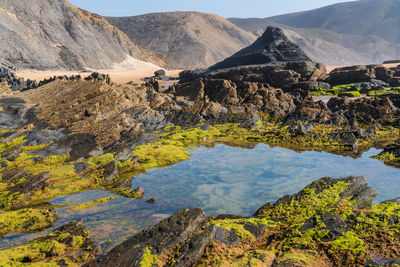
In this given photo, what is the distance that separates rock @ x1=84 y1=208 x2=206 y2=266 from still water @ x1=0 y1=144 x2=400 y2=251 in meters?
1.81

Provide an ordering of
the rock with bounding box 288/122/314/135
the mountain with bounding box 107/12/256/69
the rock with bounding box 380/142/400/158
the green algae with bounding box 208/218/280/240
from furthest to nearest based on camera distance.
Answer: the mountain with bounding box 107/12/256/69 → the rock with bounding box 288/122/314/135 → the rock with bounding box 380/142/400/158 → the green algae with bounding box 208/218/280/240

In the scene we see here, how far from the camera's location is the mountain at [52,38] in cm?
7281

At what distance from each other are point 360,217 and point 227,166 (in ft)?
30.6

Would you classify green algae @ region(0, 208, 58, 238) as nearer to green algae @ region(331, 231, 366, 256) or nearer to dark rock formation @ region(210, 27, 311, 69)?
green algae @ region(331, 231, 366, 256)

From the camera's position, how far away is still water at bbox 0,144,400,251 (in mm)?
10344

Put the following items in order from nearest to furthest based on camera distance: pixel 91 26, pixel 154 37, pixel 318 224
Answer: pixel 318 224, pixel 91 26, pixel 154 37

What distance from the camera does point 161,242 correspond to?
6.95 meters

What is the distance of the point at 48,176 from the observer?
13.5 m

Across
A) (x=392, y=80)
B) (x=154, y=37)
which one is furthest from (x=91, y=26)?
(x=392, y=80)

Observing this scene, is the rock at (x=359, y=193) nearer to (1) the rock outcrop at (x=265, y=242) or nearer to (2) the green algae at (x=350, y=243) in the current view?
(1) the rock outcrop at (x=265, y=242)

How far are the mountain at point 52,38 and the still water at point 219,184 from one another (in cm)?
7004

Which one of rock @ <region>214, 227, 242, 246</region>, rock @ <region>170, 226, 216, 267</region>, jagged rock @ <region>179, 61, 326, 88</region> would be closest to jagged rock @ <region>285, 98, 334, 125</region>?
rock @ <region>214, 227, 242, 246</region>

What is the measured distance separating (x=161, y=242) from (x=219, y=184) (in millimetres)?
7568

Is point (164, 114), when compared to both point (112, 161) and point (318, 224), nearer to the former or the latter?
point (112, 161)
